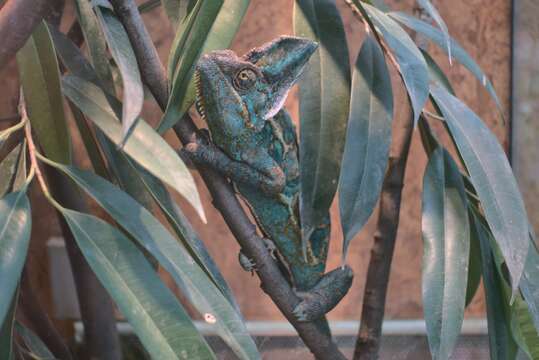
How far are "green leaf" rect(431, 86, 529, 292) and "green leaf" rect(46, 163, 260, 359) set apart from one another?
0.87ft

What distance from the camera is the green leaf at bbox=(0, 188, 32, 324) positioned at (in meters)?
0.50

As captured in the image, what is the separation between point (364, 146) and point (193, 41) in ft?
0.75

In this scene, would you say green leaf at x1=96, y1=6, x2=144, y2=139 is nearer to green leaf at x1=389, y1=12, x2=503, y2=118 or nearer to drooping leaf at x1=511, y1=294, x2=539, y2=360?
green leaf at x1=389, y1=12, x2=503, y2=118

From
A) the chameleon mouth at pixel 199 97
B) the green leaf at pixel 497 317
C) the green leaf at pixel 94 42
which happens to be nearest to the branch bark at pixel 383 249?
the green leaf at pixel 497 317

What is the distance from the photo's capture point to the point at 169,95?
2.31 ft

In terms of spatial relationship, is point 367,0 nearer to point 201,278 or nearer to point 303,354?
point 201,278

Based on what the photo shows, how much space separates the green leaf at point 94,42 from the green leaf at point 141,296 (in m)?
0.27

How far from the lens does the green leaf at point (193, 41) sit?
27.2 inches

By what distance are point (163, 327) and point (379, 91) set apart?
40cm

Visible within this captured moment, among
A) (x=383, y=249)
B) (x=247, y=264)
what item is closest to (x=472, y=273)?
(x=383, y=249)

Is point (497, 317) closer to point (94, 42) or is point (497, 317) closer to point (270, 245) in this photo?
point (270, 245)

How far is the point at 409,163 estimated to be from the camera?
1560 millimetres

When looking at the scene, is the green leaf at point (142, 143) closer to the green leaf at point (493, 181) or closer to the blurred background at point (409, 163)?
the green leaf at point (493, 181)

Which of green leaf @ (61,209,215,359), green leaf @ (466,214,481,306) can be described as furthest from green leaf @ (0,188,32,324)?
green leaf @ (466,214,481,306)
